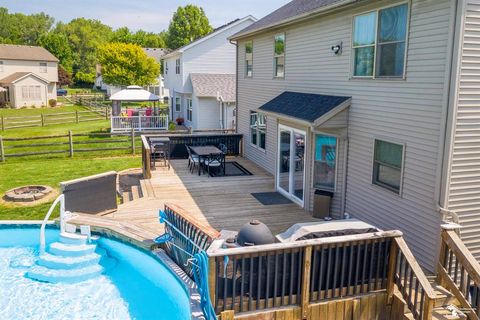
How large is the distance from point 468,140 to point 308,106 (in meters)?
4.17

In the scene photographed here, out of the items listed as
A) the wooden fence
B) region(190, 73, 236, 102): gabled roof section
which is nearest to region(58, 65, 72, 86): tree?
region(190, 73, 236, 102): gabled roof section

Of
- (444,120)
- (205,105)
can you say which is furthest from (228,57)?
(444,120)

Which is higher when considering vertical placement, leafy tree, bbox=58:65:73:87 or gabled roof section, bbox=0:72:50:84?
leafy tree, bbox=58:65:73:87

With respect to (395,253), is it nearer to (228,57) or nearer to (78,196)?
(78,196)

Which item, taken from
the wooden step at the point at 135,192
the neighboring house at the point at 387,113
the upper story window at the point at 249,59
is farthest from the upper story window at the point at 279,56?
the wooden step at the point at 135,192

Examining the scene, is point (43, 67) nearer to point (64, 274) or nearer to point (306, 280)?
point (64, 274)

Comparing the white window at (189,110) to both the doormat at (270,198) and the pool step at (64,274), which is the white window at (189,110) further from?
the pool step at (64,274)

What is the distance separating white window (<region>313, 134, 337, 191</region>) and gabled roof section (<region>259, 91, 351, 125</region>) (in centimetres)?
77

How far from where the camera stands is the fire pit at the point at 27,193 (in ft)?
39.9

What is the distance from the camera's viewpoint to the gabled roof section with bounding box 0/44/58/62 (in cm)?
4939

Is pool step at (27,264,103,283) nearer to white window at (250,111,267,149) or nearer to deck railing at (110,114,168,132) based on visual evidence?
white window at (250,111,267,149)

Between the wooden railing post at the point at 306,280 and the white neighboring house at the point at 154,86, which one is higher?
the white neighboring house at the point at 154,86

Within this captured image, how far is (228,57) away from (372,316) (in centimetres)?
2293

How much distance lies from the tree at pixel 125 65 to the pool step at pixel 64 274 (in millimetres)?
32588
